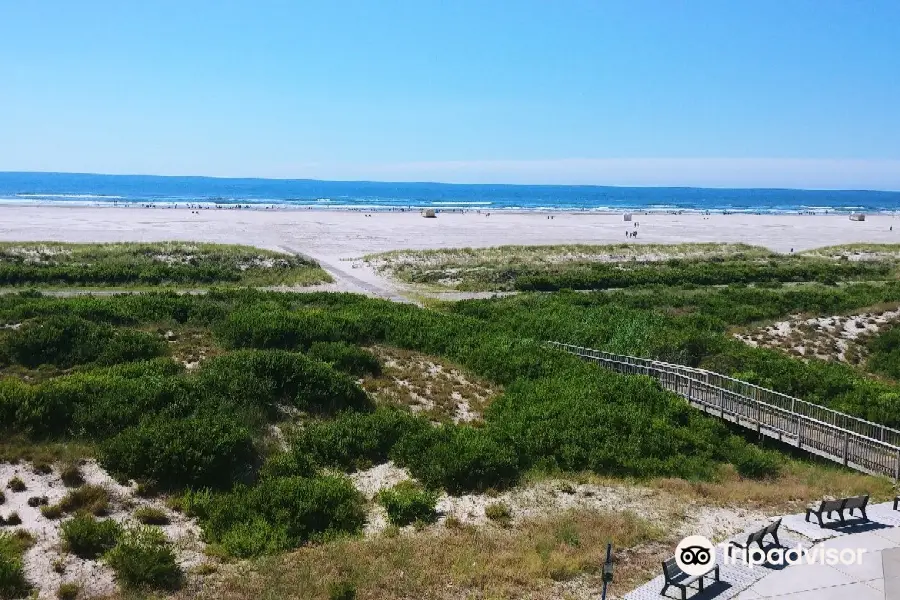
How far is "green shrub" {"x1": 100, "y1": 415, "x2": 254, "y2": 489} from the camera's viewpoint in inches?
585

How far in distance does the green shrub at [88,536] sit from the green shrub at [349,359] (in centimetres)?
1218

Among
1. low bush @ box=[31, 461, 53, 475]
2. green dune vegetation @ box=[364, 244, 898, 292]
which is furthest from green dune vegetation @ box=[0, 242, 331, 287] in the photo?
low bush @ box=[31, 461, 53, 475]

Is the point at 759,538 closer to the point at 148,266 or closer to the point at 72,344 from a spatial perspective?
the point at 72,344

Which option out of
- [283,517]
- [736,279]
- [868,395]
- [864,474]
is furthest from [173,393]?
[736,279]

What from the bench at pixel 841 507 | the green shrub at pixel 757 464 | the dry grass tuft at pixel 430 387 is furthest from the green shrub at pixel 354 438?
the bench at pixel 841 507

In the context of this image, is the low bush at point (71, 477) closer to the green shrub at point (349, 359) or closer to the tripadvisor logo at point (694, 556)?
the green shrub at point (349, 359)

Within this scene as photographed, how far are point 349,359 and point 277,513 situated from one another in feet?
38.7

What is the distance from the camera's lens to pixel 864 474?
57.7ft

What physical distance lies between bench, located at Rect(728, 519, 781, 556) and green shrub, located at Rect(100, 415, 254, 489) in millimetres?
10434

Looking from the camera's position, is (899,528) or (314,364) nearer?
(899,528)

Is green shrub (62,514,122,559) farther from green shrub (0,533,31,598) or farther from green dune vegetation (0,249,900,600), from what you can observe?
green shrub (0,533,31,598)

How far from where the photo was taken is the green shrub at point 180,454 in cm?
1486

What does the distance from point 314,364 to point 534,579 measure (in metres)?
12.4

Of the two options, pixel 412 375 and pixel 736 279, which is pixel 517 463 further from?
pixel 736 279
